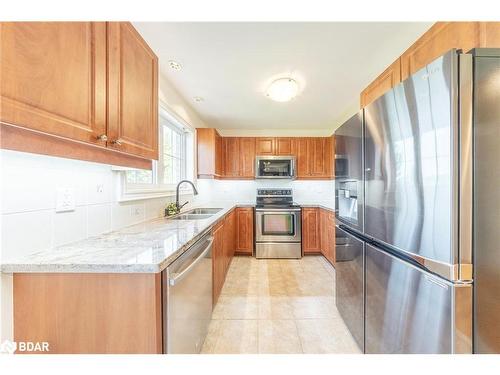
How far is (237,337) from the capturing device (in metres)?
1.71

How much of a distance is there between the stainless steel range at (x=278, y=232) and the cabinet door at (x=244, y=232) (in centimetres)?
14

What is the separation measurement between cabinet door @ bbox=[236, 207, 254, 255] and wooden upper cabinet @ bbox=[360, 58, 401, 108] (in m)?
2.50

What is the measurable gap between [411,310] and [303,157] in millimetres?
3319

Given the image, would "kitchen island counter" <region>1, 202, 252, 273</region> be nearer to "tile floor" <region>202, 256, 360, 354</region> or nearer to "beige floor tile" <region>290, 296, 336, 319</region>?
"tile floor" <region>202, 256, 360, 354</region>

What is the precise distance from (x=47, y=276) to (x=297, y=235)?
332cm

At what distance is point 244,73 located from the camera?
6.72 ft

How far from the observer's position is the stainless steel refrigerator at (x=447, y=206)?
817 mm

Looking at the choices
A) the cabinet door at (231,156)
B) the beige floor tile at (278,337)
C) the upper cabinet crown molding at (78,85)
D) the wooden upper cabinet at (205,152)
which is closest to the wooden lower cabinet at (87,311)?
the upper cabinet crown molding at (78,85)

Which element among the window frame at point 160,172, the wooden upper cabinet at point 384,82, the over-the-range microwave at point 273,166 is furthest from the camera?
the over-the-range microwave at point 273,166

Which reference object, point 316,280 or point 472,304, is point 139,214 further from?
point 316,280

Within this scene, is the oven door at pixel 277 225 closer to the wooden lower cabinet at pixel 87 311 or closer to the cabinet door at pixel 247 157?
the cabinet door at pixel 247 157

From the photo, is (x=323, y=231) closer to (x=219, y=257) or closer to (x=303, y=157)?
(x=303, y=157)

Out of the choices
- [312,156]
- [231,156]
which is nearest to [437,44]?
[312,156]
